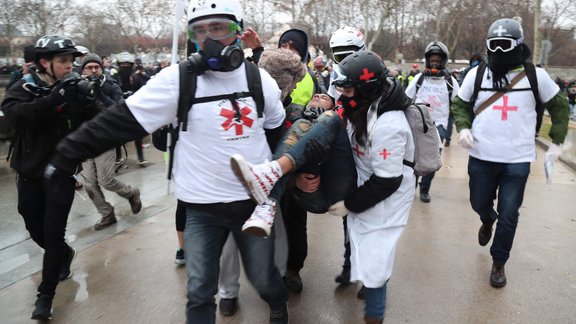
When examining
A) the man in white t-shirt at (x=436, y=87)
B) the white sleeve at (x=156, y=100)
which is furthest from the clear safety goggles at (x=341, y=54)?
the man in white t-shirt at (x=436, y=87)

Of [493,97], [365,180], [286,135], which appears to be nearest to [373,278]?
[365,180]

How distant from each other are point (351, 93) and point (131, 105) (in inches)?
46.4

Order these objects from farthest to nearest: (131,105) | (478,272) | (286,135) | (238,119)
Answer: (478,272) < (286,135) < (238,119) < (131,105)

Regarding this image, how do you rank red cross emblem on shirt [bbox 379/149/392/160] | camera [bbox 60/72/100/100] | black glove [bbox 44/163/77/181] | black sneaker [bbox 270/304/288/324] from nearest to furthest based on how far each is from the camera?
1. black glove [bbox 44/163/77/181]
2. red cross emblem on shirt [bbox 379/149/392/160]
3. black sneaker [bbox 270/304/288/324]
4. camera [bbox 60/72/100/100]

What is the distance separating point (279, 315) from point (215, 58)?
1.62 m

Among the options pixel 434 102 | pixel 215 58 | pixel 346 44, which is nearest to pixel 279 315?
pixel 215 58

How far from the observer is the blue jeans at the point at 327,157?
8.07ft

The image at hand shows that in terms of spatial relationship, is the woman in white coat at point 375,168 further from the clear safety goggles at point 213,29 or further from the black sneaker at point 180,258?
the black sneaker at point 180,258

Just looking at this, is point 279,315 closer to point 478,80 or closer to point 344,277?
point 344,277

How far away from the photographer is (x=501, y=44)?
3.47 meters

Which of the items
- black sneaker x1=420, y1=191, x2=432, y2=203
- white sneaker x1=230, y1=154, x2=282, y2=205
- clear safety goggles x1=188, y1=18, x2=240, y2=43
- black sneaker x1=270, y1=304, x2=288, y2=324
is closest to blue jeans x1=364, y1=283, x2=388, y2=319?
black sneaker x1=270, y1=304, x2=288, y2=324

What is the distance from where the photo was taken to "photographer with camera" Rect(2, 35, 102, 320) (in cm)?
301

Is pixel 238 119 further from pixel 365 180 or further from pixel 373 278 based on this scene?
pixel 373 278

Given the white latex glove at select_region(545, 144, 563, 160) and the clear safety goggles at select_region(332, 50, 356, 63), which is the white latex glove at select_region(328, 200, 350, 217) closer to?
the clear safety goggles at select_region(332, 50, 356, 63)
